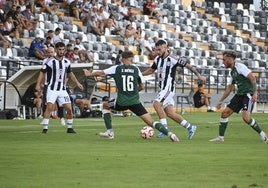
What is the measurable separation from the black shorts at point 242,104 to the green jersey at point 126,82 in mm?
1933

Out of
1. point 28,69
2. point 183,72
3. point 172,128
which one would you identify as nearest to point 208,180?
point 172,128

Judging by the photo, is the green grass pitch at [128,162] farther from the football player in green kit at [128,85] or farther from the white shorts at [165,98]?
the white shorts at [165,98]

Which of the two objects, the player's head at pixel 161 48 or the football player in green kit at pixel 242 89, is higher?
the player's head at pixel 161 48

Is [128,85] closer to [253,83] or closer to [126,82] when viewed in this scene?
[126,82]

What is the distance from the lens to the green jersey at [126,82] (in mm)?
20078

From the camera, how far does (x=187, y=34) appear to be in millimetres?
49156

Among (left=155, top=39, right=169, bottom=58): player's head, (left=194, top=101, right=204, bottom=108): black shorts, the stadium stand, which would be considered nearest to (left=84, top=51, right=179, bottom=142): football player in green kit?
(left=155, top=39, right=169, bottom=58): player's head

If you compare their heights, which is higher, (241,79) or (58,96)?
(241,79)

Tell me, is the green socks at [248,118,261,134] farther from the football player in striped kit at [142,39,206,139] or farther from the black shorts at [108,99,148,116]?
the black shorts at [108,99,148,116]

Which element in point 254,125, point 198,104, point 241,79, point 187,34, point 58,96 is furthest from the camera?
point 187,34

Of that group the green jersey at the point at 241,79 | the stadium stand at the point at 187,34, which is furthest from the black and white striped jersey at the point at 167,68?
the stadium stand at the point at 187,34

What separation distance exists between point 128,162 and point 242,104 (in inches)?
252

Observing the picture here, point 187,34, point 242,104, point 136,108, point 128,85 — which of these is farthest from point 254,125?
point 187,34

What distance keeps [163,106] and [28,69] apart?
38.0ft
